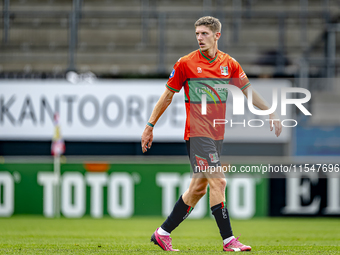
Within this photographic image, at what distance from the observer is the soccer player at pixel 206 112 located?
459 cm

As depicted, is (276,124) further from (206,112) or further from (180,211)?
(180,211)

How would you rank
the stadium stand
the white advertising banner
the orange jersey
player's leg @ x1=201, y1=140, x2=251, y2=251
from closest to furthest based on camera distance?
player's leg @ x1=201, y1=140, x2=251, y2=251 < the orange jersey < the white advertising banner < the stadium stand

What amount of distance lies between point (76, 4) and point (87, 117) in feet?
11.2

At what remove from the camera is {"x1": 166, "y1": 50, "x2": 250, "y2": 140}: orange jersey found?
4.67 m

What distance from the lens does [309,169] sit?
1047 centimetres

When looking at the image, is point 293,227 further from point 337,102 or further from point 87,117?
point 87,117

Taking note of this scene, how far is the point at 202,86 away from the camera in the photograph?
4.68 meters

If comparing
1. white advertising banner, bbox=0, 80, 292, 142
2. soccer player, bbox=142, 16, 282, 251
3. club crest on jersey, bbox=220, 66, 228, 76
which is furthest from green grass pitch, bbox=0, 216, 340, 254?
white advertising banner, bbox=0, 80, 292, 142

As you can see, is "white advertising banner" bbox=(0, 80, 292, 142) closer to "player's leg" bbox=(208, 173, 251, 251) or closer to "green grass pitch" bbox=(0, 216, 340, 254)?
"green grass pitch" bbox=(0, 216, 340, 254)

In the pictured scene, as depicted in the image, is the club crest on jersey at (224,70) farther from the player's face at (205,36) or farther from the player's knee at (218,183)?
the player's knee at (218,183)

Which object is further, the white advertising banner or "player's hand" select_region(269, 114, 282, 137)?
the white advertising banner

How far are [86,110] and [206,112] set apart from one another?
8344 mm

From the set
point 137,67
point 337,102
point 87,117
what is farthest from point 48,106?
point 337,102

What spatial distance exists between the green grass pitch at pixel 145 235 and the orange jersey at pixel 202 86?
41.9 inches
